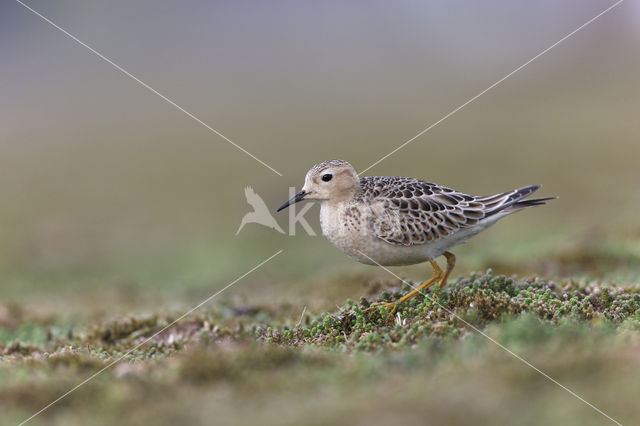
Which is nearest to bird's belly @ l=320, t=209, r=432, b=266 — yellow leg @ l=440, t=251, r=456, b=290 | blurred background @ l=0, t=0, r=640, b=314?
yellow leg @ l=440, t=251, r=456, b=290

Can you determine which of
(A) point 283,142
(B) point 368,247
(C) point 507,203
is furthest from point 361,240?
(A) point 283,142

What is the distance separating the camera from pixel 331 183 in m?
9.56

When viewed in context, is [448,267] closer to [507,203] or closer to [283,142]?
[507,203]

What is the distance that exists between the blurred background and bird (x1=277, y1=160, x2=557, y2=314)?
4305 millimetres

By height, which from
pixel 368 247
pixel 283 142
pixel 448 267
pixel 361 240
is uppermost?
pixel 283 142

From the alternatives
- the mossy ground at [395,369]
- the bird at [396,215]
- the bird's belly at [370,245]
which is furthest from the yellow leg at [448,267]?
the bird's belly at [370,245]

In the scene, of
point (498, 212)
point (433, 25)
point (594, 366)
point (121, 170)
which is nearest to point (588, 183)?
point (498, 212)

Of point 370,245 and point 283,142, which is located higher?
point 283,142

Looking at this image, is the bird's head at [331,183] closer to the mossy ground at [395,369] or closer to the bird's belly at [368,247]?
the bird's belly at [368,247]

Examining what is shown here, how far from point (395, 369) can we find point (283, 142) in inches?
1989

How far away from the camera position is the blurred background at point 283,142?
21.5 m

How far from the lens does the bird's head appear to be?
9547 millimetres

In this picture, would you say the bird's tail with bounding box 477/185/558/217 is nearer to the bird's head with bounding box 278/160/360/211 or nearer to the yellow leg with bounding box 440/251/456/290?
the yellow leg with bounding box 440/251/456/290

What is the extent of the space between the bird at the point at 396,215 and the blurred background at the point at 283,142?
4305 mm
